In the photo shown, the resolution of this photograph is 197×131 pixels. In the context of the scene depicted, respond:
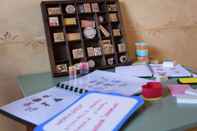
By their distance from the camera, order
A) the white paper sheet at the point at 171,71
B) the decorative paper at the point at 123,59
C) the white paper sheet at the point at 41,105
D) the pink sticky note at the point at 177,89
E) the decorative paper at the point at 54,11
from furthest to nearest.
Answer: the decorative paper at the point at 123,59 < the decorative paper at the point at 54,11 < the white paper sheet at the point at 171,71 < the pink sticky note at the point at 177,89 < the white paper sheet at the point at 41,105

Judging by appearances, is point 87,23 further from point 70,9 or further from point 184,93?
point 184,93

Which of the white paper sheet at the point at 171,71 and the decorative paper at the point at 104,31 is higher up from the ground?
the decorative paper at the point at 104,31

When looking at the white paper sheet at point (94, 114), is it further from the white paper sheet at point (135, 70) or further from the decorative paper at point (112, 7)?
the decorative paper at point (112, 7)

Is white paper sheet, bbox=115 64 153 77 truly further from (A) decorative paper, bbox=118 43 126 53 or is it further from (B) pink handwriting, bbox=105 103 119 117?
(B) pink handwriting, bbox=105 103 119 117

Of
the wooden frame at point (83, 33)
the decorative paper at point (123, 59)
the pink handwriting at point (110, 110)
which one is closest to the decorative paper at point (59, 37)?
the wooden frame at point (83, 33)

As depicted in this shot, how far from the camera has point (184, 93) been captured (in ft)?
3.08

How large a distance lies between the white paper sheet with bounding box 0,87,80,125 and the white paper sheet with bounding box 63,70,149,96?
0.28 feet

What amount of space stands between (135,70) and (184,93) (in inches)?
13.7

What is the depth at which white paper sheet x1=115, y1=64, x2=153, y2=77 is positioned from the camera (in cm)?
120

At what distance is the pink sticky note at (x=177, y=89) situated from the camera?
952 millimetres

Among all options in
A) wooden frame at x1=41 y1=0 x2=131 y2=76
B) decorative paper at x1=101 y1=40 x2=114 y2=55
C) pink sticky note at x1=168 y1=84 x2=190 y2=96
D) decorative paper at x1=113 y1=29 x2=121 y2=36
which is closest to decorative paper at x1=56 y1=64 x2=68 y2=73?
wooden frame at x1=41 y1=0 x2=131 y2=76

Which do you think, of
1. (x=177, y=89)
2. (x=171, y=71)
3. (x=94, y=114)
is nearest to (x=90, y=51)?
(x=171, y=71)

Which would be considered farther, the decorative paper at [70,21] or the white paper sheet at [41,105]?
the decorative paper at [70,21]

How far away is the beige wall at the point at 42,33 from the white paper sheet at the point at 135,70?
0.88ft
